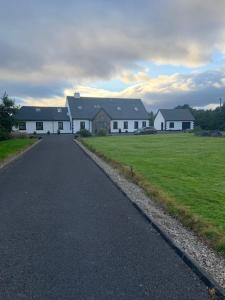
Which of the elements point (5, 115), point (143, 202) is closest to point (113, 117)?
point (5, 115)

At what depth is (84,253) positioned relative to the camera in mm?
5160

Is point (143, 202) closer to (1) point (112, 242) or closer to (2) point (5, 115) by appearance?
(1) point (112, 242)

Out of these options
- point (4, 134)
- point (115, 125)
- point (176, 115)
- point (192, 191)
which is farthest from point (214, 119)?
point (192, 191)

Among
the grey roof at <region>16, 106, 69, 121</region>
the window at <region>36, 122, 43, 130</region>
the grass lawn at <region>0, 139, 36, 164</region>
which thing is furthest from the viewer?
the window at <region>36, 122, 43, 130</region>

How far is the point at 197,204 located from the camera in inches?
314

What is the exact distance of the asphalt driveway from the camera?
4.06 m

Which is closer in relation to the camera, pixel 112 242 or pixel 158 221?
pixel 112 242

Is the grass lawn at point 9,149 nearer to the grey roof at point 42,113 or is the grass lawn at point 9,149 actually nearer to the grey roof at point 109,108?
the grey roof at point 42,113

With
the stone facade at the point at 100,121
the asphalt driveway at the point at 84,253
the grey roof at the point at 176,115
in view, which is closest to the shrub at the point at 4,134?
the stone facade at the point at 100,121

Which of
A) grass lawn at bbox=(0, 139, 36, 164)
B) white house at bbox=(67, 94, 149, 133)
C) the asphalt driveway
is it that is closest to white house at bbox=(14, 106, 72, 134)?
white house at bbox=(67, 94, 149, 133)

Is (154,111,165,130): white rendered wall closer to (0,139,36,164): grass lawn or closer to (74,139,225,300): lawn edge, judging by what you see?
(0,139,36,164): grass lawn

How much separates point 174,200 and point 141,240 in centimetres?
296

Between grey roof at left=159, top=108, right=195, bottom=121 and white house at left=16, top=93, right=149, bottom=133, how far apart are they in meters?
7.21

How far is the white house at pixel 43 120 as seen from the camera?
63844 millimetres
